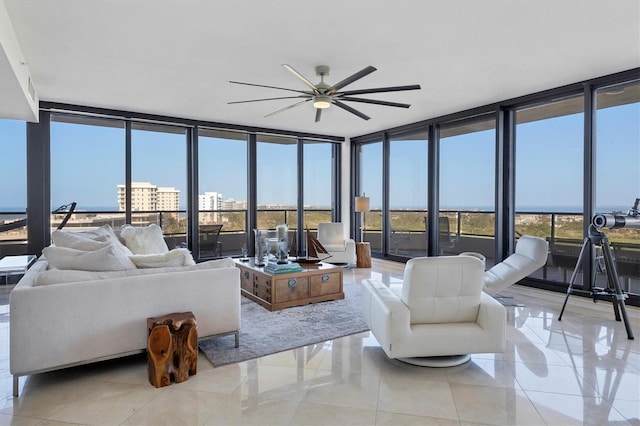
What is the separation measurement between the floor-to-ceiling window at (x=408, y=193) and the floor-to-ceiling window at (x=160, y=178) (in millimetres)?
4210

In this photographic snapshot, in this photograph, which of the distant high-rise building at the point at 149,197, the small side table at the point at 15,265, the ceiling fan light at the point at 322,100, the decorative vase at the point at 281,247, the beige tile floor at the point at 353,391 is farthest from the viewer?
the distant high-rise building at the point at 149,197

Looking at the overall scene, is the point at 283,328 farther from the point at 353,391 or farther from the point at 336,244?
the point at 336,244

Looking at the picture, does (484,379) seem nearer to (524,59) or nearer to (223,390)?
(223,390)

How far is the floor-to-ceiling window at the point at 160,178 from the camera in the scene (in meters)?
6.53

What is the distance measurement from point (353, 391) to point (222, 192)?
5.70 m

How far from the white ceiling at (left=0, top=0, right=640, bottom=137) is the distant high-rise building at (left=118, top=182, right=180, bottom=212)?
1626mm

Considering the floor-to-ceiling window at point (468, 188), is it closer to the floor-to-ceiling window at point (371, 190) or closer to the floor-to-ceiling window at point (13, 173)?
the floor-to-ceiling window at point (371, 190)

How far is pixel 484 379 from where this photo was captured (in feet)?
8.50

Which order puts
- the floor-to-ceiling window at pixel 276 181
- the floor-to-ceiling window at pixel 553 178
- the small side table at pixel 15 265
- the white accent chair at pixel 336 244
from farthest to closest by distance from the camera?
the floor-to-ceiling window at pixel 276 181 < the white accent chair at pixel 336 244 < the floor-to-ceiling window at pixel 553 178 < the small side table at pixel 15 265

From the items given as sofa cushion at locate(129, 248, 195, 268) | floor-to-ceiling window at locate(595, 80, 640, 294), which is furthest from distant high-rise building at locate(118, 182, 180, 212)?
floor-to-ceiling window at locate(595, 80, 640, 294)

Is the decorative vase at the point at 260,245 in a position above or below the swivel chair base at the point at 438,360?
above

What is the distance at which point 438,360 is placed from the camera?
9.29 ft

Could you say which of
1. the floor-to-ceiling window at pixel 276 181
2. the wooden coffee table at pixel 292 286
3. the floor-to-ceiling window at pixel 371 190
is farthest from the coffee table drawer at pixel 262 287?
the floor-to-ceiling window at pixel 371 190

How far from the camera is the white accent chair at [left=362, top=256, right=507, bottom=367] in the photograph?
8.62 ft
